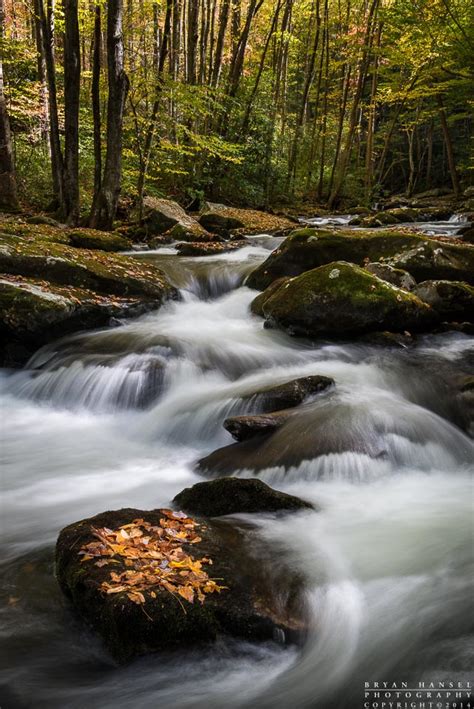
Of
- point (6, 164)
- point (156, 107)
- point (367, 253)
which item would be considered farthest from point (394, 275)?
point (6, 164)

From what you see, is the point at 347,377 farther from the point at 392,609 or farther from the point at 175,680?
the point at 175,680

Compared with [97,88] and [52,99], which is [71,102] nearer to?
[97,88]

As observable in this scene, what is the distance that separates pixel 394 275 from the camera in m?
8.50

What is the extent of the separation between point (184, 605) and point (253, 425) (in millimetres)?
2730

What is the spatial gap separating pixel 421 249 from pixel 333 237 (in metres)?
1.69

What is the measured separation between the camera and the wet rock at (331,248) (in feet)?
31.0

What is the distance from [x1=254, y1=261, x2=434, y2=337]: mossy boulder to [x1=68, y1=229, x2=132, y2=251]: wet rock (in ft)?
18.2

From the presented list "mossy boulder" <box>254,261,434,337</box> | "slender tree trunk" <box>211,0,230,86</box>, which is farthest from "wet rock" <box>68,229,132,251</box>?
"slender tree trunk" <box>211,0,230,86</box>

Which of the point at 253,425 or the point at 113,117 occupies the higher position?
the point at 113,117

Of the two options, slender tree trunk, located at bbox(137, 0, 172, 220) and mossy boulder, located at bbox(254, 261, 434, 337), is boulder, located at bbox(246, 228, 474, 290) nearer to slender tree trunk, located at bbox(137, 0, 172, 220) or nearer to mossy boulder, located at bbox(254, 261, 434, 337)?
mossy boulder, located at bbox(254, 261, 434, 337)

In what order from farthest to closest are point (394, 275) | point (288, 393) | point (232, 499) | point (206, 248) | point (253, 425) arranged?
point (206, 248) → point (394, 275) → point (288, 393) → point (253, 425) → point (232, 499)

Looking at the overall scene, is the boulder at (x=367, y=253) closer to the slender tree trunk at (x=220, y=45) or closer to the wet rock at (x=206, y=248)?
the wet rock at (x=206, y=248)

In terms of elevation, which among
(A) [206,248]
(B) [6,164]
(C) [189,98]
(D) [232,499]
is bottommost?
(D) [232,499]

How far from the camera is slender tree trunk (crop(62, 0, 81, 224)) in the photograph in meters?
11.2
